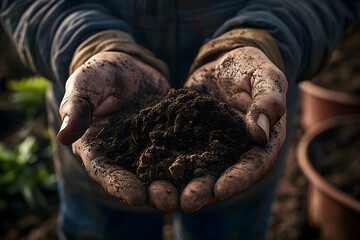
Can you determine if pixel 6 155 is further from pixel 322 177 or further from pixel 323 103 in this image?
pixel 323 103

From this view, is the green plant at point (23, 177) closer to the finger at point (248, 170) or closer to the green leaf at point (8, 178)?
the green leaf at point (8, 178)

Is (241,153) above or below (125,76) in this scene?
below

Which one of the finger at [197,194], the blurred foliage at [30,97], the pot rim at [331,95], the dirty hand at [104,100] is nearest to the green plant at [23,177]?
the blurred foliage at [30,97]

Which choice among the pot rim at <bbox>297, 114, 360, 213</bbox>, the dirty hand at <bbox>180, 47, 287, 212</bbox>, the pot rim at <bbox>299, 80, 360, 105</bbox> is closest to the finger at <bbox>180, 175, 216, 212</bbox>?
the dirty hand at <bbox>180, 47, 287, 212</bbox>

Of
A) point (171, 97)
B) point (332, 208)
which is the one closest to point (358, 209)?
point (332, 208)

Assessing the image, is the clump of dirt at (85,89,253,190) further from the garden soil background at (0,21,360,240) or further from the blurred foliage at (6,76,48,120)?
the blurred foliage at (6,76,48,120)

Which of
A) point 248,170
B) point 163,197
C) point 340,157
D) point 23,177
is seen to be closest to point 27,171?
point 23,177

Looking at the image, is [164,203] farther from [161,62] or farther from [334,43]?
[334,43]
